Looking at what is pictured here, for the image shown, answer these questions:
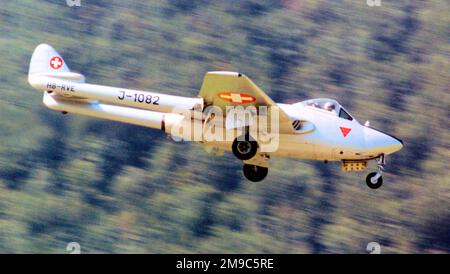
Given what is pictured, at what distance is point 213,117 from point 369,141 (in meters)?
3.27

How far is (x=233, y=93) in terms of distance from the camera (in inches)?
851

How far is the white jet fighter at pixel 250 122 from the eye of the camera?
2225 centimetres

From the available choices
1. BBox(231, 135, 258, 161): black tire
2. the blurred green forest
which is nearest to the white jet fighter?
BBox(231, 135, 258, 161): black tire

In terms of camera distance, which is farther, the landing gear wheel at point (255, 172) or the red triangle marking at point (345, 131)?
the landing gear wheel at point (255, 172)

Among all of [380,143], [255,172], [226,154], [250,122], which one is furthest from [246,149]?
[226,154]

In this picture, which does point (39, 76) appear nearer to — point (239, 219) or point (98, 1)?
point (239, 219)

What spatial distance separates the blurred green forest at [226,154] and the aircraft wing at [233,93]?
10.2 metres

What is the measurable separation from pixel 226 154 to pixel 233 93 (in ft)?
51.5

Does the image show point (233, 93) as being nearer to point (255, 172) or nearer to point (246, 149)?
point (246, 149)

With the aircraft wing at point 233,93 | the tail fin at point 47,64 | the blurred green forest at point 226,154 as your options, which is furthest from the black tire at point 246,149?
the blurred green forest at point 226,154

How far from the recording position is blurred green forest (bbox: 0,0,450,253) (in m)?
34.0

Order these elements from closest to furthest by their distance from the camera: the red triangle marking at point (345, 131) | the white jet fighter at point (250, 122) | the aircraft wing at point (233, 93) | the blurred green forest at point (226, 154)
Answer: the aircraft wing at point (233, 93) → the white jet fighter at point (250, 122) → the red triangle marking at point (345, 131) → the blurred green forest at point (226, 154)

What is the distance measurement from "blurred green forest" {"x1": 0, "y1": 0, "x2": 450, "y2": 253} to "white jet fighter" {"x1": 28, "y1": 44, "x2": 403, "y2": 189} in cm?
915

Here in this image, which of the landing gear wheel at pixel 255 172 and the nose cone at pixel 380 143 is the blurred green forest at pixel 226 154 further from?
the nose cone at pixel 380 143
